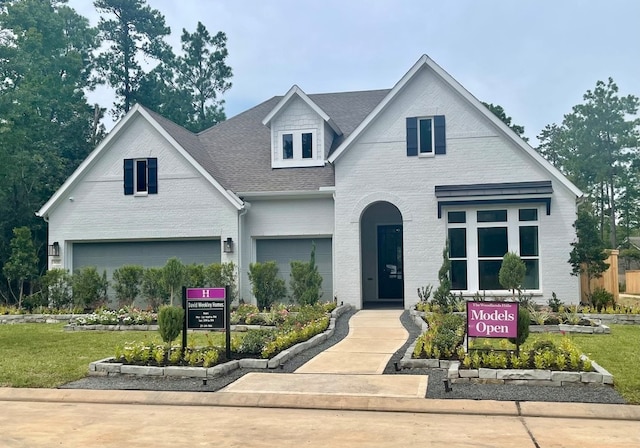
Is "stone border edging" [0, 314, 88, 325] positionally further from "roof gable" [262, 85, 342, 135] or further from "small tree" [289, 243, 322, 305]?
"roof gable" [262, 85, 342, 135]

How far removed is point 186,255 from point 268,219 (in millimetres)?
3172

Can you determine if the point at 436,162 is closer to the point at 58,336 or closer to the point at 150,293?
the point at 150,293

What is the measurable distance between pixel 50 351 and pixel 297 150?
39.2 feet

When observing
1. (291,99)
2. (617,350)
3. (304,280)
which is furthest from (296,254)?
(617,350)

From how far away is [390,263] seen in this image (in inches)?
855

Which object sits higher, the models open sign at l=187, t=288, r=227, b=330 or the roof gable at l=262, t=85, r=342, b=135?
the roof gable at l=262, t=85, r=342, b=135

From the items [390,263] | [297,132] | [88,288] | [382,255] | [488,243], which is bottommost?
[88,288]

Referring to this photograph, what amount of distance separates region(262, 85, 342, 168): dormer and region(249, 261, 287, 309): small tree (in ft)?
15.6

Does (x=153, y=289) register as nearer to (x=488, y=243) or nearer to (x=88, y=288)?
(x=88, y=288)

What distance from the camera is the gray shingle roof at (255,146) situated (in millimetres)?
21531

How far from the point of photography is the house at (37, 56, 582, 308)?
1884 cm

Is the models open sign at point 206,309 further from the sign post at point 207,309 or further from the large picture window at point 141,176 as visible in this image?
the large picture window at point 141,176

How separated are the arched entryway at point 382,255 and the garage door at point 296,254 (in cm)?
143

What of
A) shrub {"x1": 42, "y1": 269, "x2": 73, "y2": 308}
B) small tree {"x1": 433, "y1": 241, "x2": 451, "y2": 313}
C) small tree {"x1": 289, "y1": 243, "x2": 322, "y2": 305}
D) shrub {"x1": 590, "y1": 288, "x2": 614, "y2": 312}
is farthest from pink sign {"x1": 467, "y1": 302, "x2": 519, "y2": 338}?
shrub {"x1": 42, "y1": 269, "x2": 73, "y2": 308}
